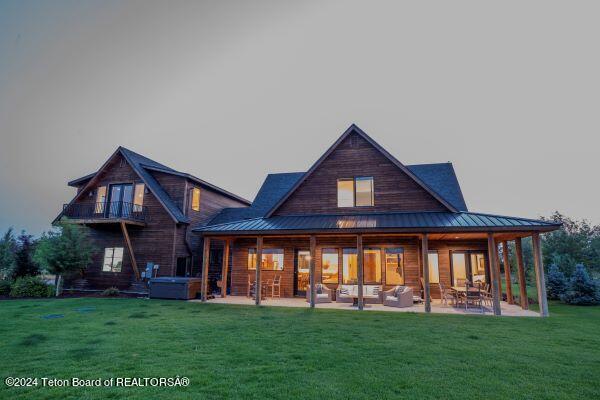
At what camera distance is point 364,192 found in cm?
1466

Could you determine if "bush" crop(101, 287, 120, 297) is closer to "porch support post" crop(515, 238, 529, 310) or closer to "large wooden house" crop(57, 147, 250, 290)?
"large wooden house" crop(57, 147, 250, 290)

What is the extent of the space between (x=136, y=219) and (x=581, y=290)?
22810mm

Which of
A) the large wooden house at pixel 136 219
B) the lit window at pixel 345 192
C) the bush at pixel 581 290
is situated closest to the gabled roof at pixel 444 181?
the lit window at pixel 345 192

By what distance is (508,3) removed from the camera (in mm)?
17938

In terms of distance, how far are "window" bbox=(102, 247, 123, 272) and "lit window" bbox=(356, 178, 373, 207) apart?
46.2 feet

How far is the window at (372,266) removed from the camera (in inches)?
567

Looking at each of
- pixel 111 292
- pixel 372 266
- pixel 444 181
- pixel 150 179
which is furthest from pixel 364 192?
pixel 111 292

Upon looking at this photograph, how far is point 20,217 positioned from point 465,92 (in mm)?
103982

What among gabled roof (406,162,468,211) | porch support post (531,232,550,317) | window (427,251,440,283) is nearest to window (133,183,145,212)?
gabled roof (406,162,468,211)

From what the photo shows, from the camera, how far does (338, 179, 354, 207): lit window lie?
14.7m

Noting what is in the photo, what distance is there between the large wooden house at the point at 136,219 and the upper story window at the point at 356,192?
30.5ft

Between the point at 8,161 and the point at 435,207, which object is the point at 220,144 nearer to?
the point at 8,161

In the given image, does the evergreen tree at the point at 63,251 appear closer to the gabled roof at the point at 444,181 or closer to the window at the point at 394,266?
the window at the point at 394,266

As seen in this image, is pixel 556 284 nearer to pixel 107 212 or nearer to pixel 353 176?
pixel 353 176
